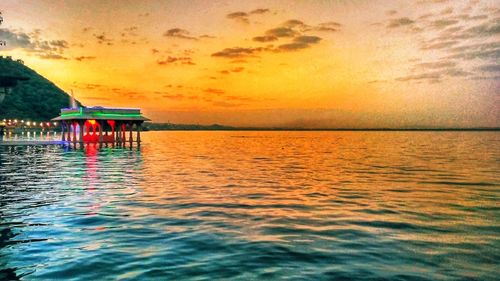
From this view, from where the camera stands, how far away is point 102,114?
70062mm

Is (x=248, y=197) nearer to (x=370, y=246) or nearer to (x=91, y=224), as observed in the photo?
(x=91, y=224)

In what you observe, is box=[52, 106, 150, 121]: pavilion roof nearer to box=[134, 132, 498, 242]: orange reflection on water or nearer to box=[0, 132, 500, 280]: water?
box=[134, 132, 498, 242]: orange reflection on water

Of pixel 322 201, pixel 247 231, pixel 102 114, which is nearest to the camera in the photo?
pixel 247 231

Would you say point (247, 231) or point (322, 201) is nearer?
point (247, 231)

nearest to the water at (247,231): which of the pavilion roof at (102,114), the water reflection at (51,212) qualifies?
the water reflection at (51,212)

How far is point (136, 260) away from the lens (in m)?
9.18

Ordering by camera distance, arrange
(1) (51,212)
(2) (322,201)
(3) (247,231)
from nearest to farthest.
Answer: (3) (247,231), (1) (51,212), (2) (322,201)

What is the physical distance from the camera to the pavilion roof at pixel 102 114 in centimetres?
6950

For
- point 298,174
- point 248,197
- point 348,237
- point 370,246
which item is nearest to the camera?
point 370,246

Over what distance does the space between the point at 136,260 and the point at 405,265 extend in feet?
18.6

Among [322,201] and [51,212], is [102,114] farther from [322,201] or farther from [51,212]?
[322,201]

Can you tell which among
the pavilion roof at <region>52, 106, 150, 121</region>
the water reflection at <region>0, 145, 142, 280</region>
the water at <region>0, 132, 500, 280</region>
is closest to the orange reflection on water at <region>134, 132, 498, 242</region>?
the water at <region>0, 132, 500, 280</region>

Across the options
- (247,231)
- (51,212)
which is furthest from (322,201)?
(51,212)

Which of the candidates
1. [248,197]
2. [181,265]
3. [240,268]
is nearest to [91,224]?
[181,265]
